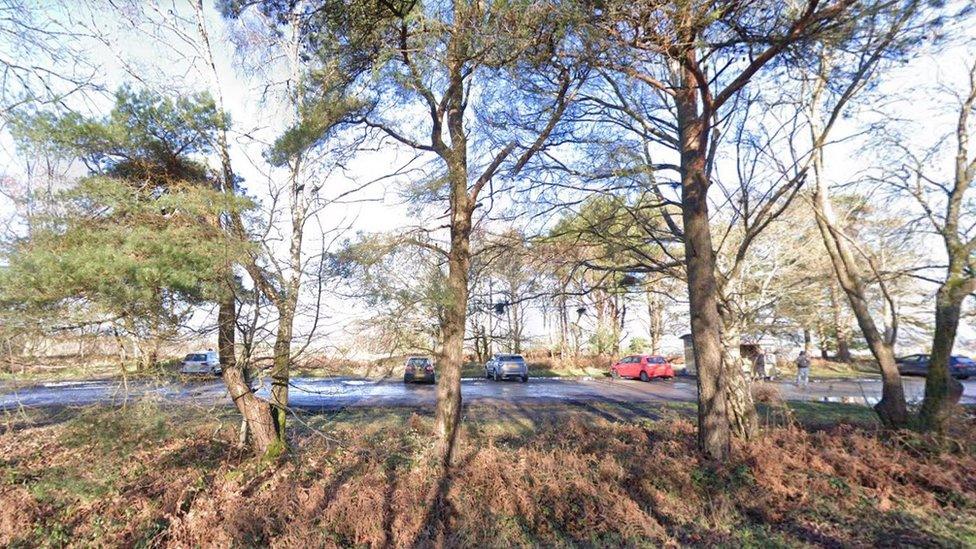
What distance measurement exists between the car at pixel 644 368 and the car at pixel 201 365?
21.5m

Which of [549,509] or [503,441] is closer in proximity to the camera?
[549,509]

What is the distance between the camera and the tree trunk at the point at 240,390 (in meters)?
6.57

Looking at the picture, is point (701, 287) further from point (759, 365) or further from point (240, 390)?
point (759, 365)

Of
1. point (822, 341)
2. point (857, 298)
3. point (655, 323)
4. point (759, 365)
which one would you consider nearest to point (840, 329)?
point (822, 341)

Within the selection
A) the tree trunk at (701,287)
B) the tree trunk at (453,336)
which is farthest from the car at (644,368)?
the tree trunk at (453,336)

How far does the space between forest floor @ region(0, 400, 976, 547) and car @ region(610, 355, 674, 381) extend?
1626cm

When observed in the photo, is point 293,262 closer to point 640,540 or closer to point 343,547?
point 343,547

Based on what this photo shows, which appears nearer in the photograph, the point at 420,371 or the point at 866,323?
the point at 866,323

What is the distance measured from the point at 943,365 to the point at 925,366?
2350 centimetres

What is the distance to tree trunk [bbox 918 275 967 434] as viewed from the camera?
759 centimetres

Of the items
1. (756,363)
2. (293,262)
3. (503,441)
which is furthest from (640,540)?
(756,363)

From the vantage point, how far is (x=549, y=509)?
5.68 m

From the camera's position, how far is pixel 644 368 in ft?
81.4

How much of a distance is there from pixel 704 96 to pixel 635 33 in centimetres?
179
